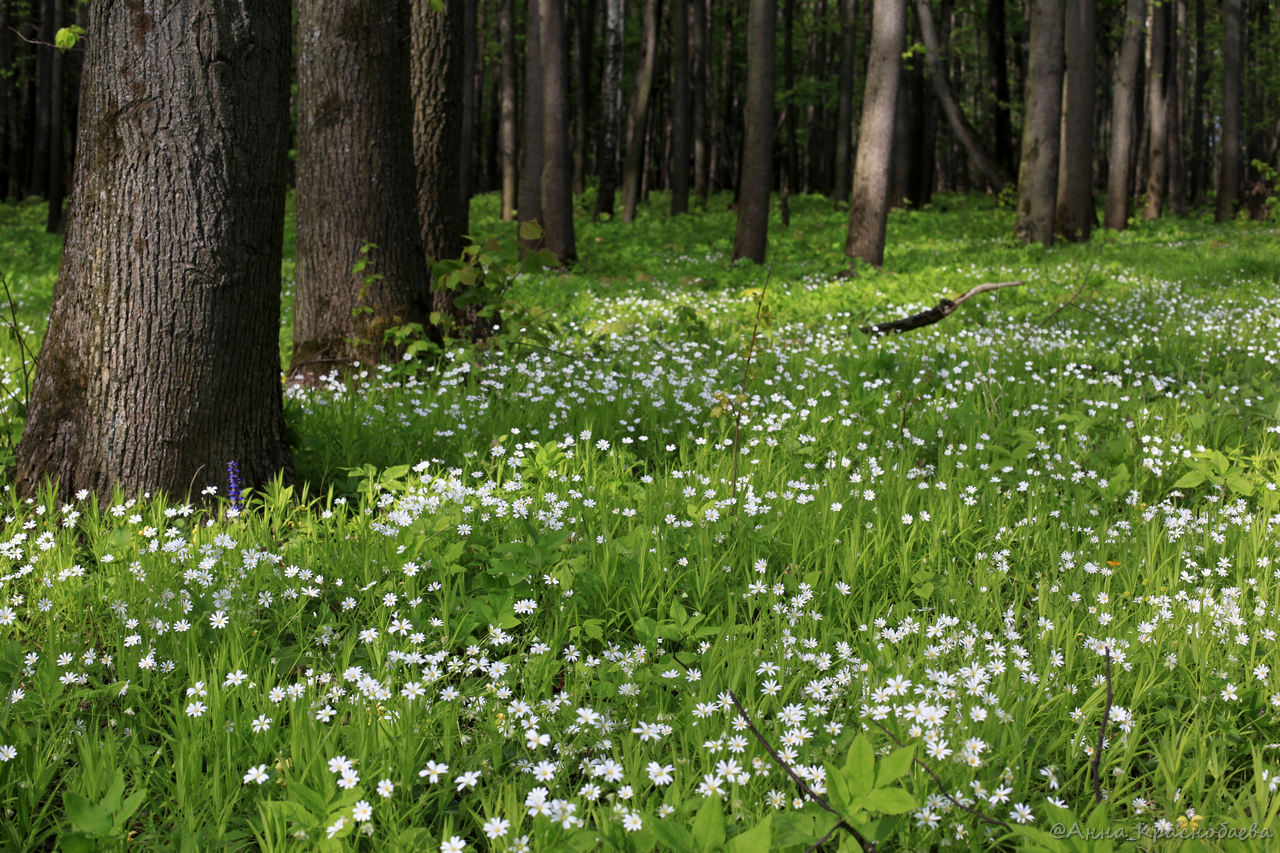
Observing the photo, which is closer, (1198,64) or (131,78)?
(131,78)

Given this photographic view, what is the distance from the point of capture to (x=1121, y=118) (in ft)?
63.8

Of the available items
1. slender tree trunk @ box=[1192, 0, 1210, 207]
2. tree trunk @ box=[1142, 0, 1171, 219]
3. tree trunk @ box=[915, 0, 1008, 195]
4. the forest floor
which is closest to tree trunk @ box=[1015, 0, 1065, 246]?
tree trunk @ box=[915, 0, 1008, 195]

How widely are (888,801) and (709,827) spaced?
0.37 metres

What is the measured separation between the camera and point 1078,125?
15.6m

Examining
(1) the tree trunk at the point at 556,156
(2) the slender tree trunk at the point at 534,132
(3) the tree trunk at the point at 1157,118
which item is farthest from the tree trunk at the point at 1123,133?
(2) the slender tree trunk at the point at 534,132

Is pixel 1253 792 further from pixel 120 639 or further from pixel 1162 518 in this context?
pixel 120 639

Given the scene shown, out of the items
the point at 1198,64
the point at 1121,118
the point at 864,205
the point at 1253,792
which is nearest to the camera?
the point at 1253,792

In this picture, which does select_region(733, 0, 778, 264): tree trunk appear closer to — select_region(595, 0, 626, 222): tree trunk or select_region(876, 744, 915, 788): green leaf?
select_region(595, 0, 626, 222): tree trunk

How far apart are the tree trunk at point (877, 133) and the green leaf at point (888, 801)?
35.5ft

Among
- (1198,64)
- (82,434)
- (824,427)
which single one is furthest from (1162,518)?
(1198,64)

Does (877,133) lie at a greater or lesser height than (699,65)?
lesser

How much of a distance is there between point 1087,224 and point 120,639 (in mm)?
17196

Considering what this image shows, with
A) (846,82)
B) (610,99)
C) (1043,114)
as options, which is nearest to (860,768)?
(1043,114)

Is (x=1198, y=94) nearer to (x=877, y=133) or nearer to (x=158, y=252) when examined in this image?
(x=877, y=133)
